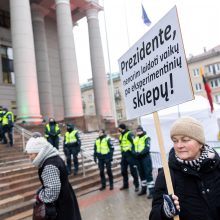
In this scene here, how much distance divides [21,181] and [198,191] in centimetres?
824

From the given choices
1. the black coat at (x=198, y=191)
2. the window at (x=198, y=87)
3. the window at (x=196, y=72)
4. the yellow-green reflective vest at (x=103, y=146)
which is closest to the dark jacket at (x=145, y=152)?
the yellow-green reflective vest at (x=103, y=146)

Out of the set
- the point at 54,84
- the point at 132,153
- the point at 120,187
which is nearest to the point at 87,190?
the point at 120,187

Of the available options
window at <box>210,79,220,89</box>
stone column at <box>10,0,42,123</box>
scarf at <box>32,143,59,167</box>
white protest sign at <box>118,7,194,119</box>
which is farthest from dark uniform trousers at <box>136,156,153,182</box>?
window at <box>210,79,220,89</box>

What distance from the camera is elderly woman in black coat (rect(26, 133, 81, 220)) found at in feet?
10.9

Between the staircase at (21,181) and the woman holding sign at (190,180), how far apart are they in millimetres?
6090

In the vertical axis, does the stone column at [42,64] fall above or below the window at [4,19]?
below

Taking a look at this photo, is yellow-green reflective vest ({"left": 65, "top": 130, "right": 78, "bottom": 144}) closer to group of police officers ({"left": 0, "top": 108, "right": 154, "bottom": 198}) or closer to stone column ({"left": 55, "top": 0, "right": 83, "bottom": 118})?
group of police officers ({"left": 0, "top": 108, "right": 154, "bottom": 198})

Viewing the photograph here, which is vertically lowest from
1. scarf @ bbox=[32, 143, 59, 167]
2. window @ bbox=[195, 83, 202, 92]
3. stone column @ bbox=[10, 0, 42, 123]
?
scarf @ bbox=[32, 143, 59, 167]

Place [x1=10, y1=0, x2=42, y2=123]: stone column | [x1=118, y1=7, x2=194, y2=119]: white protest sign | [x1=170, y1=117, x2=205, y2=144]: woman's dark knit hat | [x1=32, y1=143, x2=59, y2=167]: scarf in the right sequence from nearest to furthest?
[x1=170, y1=117, x2=205, y2=144]: woman's dark knit hat < [x1=118, y1=7, x2=194, y2=119]: white protest sign < [x1=32, y1=143, x2=59, y2=167]: scarf < [x1=10, y1=0, x2=42, y2=123]: stone column

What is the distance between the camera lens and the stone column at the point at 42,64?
25.3m

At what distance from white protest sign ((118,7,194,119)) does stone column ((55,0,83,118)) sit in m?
18.5

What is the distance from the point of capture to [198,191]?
6.78ft

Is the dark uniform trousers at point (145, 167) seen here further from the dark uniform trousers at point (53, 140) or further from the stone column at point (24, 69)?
the stone column at point (24, 69)

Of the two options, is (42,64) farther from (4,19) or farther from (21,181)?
(21,181)
